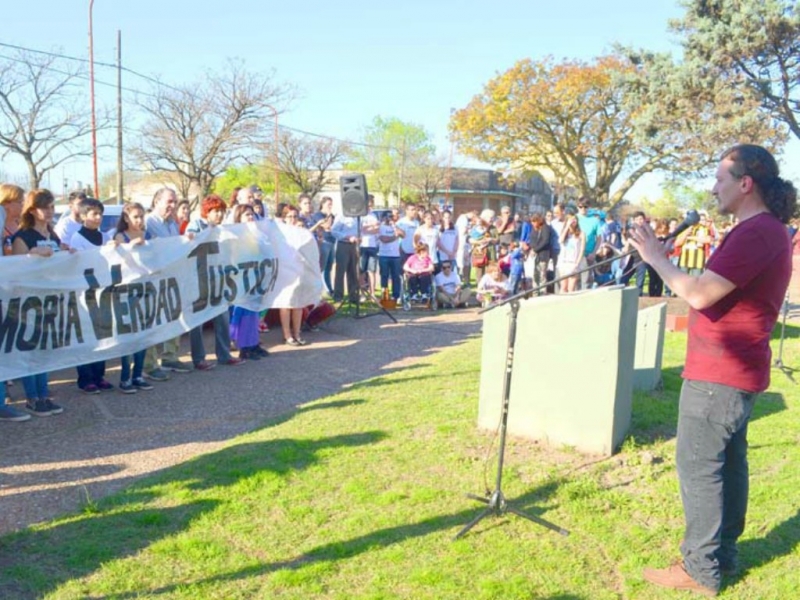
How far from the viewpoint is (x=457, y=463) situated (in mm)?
5414

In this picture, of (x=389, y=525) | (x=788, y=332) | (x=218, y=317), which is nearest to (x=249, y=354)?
(x=218, y=317)

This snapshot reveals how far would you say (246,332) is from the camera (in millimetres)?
9086

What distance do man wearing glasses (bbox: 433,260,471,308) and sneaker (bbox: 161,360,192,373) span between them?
702cm

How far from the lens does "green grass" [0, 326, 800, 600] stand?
12.3 feet

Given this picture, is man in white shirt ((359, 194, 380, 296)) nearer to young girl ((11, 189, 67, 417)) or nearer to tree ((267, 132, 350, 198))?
young girl ((11, 189, 67, 417))

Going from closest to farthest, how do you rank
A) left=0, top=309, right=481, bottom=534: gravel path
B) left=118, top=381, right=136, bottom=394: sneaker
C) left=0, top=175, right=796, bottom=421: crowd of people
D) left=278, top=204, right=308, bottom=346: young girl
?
left=0, top=309, right=481, bottom=534: gravel path → left=0, top=175, right=796, bottom=421: crowd of people → left=118, top=381, right=136, bottom=394: sneaker → left=278, top=204, right=308, bottom=346: young girl

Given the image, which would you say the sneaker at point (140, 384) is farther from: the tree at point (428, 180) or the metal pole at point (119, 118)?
the tree at point (428, 180)

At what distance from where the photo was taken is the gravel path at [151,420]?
4969 mm

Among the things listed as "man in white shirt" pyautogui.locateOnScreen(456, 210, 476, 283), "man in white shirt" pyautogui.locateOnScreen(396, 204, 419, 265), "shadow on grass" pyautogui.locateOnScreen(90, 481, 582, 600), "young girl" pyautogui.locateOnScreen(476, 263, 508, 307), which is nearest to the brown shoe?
"shadow on grass" pyautogui.locateOnScreen(90, 481, 582, 600)

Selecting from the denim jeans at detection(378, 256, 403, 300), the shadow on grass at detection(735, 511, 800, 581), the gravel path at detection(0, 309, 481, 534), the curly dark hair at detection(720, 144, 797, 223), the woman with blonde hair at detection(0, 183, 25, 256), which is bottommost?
the gravel path at detection(0, 309, 481, 534)

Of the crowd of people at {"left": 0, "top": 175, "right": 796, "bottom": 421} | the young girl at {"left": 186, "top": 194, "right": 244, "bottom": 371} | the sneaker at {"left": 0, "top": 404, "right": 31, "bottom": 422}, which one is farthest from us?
the young girl at {"left": 186, "top": 194, "right": 244, "bottom": 371}

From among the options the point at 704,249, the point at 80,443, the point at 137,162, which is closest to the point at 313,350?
the point at 80,443

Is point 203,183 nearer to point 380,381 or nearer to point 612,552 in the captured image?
point 380,381

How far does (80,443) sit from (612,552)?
4.06m
